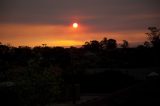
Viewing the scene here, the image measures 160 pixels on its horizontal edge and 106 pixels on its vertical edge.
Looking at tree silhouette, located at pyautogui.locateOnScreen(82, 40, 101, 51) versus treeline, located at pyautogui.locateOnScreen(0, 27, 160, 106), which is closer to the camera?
treeline, located at pyautogui.locateOnScreen(0, 27, 160, 106)

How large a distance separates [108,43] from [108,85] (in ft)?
204

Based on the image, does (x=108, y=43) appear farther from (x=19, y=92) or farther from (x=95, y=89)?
(x=19, y=92)

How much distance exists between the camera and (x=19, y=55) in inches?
2458

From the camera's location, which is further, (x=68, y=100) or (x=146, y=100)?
(x=68, y=100)

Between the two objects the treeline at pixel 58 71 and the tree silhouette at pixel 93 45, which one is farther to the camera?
the tree silhouette at pixel 93 45

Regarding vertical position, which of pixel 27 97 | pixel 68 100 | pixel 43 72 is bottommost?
pixel 68 100

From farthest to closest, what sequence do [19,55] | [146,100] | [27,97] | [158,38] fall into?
[158,38] < [19,55] < [27,97] < [146,100]

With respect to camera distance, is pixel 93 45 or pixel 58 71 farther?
pixel 93 45

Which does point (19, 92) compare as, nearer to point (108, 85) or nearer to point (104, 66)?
point (108, 85)

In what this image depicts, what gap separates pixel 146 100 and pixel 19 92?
48.1ft

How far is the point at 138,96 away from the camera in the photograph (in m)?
3.19

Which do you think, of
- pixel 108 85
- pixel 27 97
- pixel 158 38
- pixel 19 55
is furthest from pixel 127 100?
pixel 158 38

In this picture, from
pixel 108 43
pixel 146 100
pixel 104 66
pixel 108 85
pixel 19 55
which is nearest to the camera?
pixel 146 100

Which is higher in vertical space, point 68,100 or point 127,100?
point 127,100
